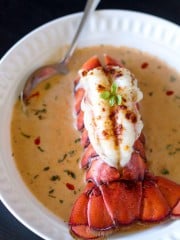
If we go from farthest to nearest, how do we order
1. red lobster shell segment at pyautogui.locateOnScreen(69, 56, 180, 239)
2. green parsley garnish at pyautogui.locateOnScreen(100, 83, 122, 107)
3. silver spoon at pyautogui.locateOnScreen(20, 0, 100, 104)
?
silver spoon at pyautogui.locateOnScreen(20, 0, 100, 104)
green parsley garnish at pyautogui.locateOnScreen(100, 83, 122, 107)
red lobster shell segment at pyautogui.locateOnScreen(69, 56, 180, 239)

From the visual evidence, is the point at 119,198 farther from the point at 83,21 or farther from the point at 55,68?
the point at 83,21

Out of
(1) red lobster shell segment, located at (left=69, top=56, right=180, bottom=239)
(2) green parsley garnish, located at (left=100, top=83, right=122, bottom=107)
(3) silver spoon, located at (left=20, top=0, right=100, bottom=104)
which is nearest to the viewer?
(1) red lobster shell segment, located at (left=69, top=56, right=180, bottom=239)

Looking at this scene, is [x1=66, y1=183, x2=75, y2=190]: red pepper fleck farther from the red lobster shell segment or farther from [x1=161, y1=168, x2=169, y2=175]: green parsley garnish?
[x1=161, y1=168, x2=169, y2=175]: green parsley garnish

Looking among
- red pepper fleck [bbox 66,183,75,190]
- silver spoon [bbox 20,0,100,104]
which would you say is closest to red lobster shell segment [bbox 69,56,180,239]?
red pepper fleck [bbox 66,183,75,190]

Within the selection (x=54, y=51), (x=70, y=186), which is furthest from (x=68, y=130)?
(x=54, y=51)

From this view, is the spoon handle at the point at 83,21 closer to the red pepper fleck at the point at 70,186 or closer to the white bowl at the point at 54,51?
the white bowl at the point at 54,51

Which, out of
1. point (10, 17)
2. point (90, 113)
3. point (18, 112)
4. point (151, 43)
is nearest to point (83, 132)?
point (90, 113)

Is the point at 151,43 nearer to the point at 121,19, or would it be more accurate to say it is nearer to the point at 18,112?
the point at 121,19
